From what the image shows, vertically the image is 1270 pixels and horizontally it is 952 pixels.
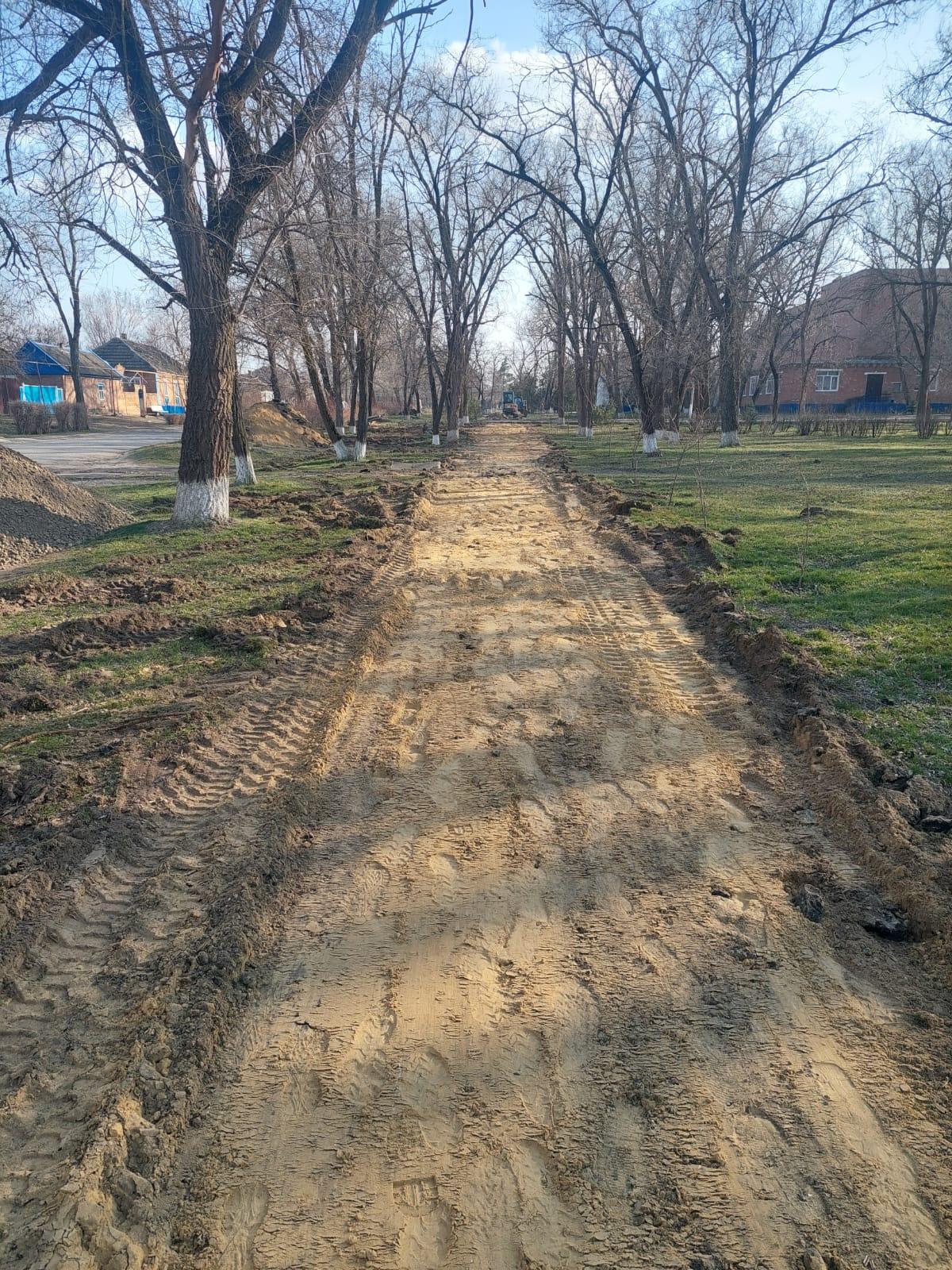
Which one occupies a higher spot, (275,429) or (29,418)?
(29,418)

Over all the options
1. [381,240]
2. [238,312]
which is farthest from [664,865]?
[381,240]

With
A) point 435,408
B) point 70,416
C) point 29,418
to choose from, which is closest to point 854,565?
point 435,408

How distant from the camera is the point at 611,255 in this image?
39.4m

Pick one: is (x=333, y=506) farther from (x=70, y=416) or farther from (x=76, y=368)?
(x=76, y=368)

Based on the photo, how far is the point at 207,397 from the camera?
11.8 m

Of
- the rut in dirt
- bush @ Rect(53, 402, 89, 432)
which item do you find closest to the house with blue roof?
bush @ Rect(53, 402, 89, 432)

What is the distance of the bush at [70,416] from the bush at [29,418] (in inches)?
70.6

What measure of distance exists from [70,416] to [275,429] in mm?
13343

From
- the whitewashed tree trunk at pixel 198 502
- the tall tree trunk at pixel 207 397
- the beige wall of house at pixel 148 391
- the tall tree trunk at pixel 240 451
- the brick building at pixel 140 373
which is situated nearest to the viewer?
the tall tree trunk at pixel 207 397

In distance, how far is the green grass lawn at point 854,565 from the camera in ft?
17.4

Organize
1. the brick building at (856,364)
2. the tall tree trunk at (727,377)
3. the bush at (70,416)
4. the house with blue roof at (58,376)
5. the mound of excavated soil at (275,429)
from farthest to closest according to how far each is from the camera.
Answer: the brick building at (856,364)
the house with blue roof at (58,376)
the bush at (70,416)
the mound of excavated soil at (275,429)
the tall tree trunk at (727,377)

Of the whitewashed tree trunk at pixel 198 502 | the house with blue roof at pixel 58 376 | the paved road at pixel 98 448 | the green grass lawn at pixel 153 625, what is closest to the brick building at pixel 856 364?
the paved road at pixel 98 448

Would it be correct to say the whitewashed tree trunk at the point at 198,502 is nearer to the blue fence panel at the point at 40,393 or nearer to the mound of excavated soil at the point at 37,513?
the mound of excavated soil at the point at 37,513

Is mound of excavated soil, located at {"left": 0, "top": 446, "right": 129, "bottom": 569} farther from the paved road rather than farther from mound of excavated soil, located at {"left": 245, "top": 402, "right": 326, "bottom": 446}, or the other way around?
mound of excavated soil, located at {"left": 245, "top": 402, "right": 326, "bottom": 446}
